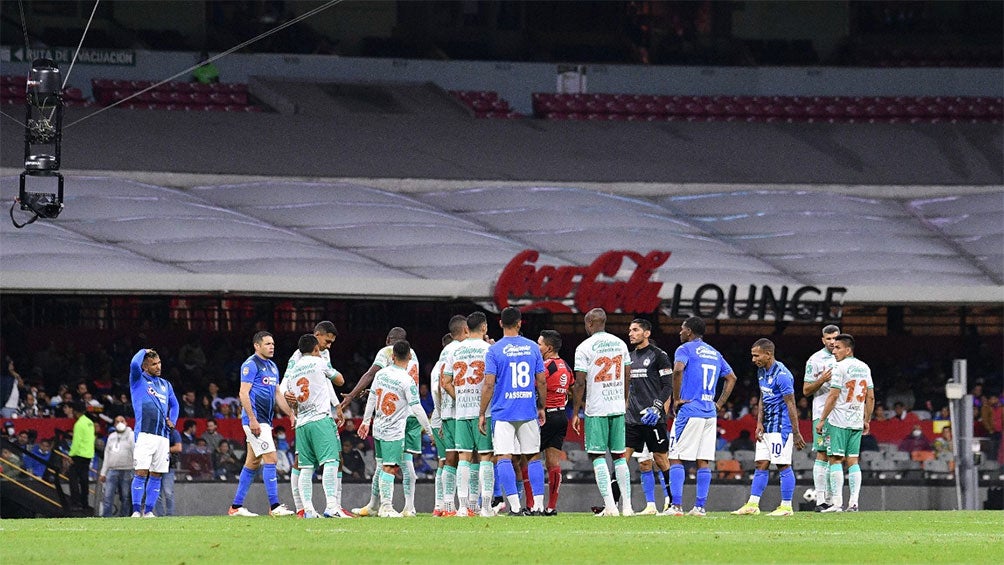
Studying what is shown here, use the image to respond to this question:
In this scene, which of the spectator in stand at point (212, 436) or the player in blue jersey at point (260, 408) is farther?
the spectator in stand at point (212, 436)

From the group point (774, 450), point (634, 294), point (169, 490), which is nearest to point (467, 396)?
point (774, 450)

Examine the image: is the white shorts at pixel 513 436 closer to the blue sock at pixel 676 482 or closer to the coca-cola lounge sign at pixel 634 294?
the blue sock at pixel 676 482

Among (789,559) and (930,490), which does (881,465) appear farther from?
(789,559)

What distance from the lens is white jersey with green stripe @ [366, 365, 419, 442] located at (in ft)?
55.6

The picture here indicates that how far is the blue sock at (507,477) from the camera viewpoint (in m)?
16.2

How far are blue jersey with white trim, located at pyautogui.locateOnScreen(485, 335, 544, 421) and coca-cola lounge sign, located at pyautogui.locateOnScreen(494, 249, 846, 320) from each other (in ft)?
47.0

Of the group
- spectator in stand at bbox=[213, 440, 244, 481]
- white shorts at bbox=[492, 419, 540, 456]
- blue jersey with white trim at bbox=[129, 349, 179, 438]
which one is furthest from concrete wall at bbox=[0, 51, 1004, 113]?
white shorts at bbox=[492, 419, 540, 456]

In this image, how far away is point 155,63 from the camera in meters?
42.4

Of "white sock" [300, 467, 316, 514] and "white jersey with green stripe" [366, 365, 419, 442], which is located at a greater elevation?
"white jersey with green stripe" [366, 365, 419, 442]

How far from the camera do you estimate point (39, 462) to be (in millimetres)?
22953

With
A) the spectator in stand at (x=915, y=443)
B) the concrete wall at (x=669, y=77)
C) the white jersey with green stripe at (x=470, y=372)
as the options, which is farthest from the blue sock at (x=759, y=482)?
the concrete wall at (x=669, y=77)

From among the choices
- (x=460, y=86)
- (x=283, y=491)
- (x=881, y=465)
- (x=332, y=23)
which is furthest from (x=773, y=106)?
(x=283, y=491)

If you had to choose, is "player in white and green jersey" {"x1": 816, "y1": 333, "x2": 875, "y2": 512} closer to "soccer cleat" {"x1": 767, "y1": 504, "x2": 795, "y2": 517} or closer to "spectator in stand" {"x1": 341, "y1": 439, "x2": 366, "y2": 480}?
"soccer cleat" {"x1": 767, "y1": 504, "x2": 795, "y2": 517}

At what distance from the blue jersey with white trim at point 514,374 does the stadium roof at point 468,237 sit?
561 inches
